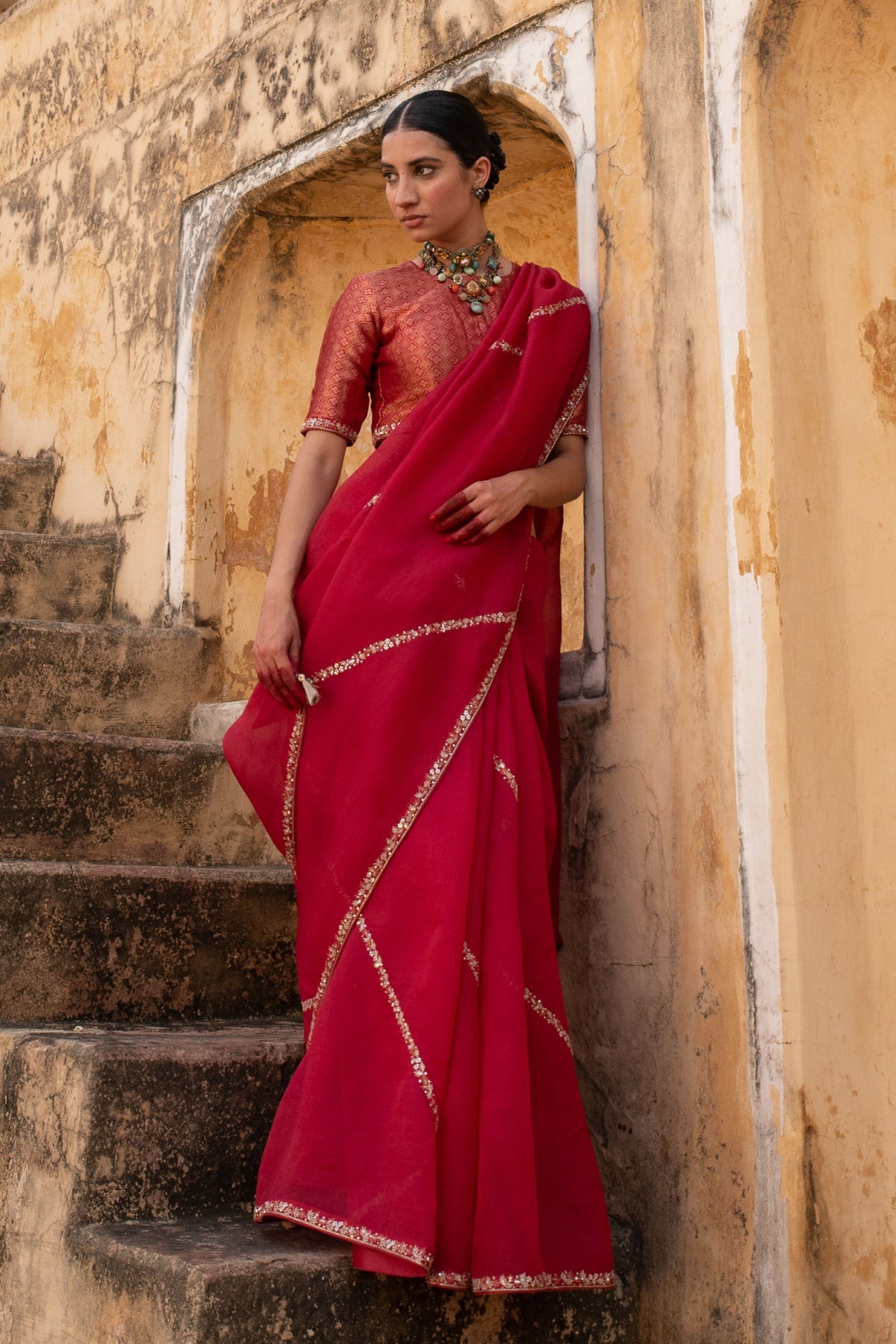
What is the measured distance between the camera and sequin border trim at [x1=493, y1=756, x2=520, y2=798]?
236cm

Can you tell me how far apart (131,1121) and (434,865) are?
0.64 metres

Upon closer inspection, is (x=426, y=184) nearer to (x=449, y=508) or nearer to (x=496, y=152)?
(x=496, y=152)

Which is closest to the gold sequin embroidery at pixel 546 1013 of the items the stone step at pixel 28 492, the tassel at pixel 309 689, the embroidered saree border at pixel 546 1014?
the embroidered saree border at pixel 546 1014

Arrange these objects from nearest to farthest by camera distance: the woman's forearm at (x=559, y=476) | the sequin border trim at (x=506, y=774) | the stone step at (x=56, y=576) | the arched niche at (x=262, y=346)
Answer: the sequin border trim at (x=506, y=774), the woman's forearm at (x=559, y=476), the arched niche at (x=262, y=346), the stone step at (x=56, y=576)

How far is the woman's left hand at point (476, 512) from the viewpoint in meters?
2.46

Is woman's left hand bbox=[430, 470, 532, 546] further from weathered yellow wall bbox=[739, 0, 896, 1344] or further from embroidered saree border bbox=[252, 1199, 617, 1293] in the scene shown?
embroidered saree border bbox=[252, 1199, 617, 1293]

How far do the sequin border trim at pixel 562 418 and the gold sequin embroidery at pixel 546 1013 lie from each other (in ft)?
3.25

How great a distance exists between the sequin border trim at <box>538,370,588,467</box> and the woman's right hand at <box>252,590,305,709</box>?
58 cm

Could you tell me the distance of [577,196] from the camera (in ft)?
9.75

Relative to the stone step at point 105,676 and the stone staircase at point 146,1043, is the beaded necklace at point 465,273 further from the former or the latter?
the stone step at point 105,676

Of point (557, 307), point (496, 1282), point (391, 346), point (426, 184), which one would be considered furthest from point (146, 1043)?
point (426, 184)

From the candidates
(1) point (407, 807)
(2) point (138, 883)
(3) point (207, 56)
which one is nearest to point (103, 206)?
(3) point (207, 56)

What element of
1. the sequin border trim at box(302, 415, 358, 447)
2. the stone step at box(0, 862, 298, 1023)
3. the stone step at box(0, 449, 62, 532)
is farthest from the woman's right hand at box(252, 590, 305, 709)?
the stone step at box(0, 449, 62, 532)

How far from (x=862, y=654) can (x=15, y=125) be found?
3945 millimetres
